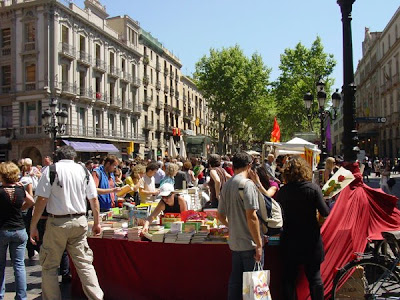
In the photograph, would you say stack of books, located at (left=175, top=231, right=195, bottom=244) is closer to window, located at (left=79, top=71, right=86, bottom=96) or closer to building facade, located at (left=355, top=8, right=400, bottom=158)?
window, located at (left=79, top=71, right=86, bottom=96)

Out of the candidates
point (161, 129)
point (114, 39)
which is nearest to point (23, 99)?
point (114, 39)

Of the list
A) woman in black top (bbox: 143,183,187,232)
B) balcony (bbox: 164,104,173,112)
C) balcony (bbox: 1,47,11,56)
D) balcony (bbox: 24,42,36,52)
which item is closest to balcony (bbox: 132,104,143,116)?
balcony (bbox: 164,104,173,112)

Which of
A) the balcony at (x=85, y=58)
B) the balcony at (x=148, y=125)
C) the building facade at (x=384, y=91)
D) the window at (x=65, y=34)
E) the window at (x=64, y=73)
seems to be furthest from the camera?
the balcony at (x=148, y=125)

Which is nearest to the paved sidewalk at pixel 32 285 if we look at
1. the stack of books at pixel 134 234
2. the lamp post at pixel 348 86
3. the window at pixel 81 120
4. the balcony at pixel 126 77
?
the stack of books at pixel 134 234

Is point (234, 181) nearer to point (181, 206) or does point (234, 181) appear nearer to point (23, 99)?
point (181, 206)

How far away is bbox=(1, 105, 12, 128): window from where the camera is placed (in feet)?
108

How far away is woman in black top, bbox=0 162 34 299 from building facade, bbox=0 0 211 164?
71.3ft

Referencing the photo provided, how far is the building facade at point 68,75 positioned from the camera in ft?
102

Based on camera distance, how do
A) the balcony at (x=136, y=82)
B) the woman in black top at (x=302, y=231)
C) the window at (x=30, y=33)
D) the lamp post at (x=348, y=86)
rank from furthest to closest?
the balcony at (x=136, y=82), the window at (x=30, y=33), the lamp post at (x=348, y=86), the woman in black top at (x=302, y=231)

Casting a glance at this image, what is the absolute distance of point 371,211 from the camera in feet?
16.0

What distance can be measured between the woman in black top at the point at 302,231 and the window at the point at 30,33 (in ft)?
Answer: 105

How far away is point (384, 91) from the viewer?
4944cm

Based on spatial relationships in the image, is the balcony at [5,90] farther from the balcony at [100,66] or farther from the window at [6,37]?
the balcony at [100,66]

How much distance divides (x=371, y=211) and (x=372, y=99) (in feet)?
191
